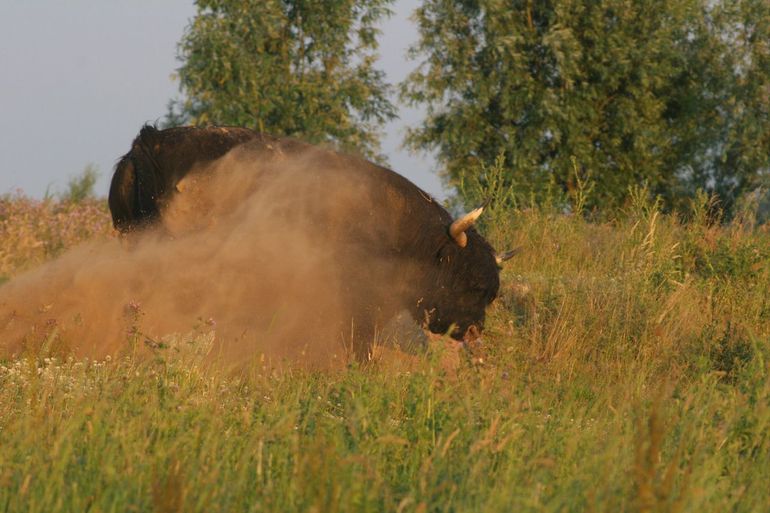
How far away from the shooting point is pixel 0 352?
7062mm

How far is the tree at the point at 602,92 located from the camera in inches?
1217

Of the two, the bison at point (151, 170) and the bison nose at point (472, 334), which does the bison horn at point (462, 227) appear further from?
the bison at point (151, 170)

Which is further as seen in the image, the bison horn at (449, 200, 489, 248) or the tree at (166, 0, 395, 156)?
the tree at (166, 0, 395, 156)

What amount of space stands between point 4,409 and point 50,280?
3.12m

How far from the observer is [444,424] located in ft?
15.0

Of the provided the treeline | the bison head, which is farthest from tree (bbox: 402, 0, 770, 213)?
the bison head

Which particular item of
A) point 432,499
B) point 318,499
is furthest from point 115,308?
point 318,499

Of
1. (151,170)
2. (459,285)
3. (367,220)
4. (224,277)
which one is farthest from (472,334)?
(151,170)

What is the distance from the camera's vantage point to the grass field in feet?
11.0

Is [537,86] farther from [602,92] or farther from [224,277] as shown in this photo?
[224,277]

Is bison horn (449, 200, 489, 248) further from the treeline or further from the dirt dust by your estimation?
the treeline

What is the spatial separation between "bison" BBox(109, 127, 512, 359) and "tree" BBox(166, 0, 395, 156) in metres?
20.9

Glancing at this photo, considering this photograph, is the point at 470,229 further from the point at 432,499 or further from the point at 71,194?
the point at 71,194

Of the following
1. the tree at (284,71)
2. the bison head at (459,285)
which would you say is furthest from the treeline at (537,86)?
the bison head at (459,285)
